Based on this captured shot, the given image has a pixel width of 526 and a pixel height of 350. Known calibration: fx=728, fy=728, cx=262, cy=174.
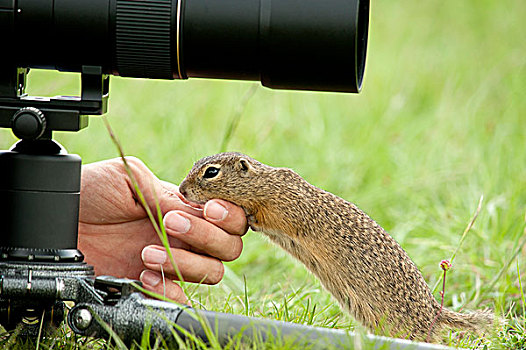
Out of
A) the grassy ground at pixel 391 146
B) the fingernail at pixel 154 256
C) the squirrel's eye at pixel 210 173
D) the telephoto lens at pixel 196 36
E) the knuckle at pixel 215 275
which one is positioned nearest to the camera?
the telephoto lens at pixel 196 36

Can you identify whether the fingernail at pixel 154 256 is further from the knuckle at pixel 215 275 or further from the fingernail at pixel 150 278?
the knuckle at pixel 215 275

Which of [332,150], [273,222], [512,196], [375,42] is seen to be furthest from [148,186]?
[375,42]

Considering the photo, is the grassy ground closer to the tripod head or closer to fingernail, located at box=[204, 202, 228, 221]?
fingernail, located at box=[204, 202, 228, 221]

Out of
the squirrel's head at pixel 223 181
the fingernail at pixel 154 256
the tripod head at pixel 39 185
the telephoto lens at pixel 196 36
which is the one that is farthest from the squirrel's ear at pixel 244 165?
the tripod head at pixel 39 185

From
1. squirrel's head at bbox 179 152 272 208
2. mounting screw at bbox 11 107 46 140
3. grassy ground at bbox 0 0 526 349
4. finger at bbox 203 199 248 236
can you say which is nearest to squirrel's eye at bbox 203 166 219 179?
squirrel's head at bbox 179 152 272 208

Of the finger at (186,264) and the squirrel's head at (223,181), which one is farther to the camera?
the squirrel's head at (223,181)

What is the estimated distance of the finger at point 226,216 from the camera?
81.4 inches

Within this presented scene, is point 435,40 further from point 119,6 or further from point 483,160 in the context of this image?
point 119,6

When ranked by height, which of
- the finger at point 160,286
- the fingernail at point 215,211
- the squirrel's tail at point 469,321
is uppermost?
the fingernail at point 215,211

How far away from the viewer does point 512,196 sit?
3.58 metres

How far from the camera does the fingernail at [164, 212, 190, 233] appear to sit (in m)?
2.04

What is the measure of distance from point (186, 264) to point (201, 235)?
0.10 metres

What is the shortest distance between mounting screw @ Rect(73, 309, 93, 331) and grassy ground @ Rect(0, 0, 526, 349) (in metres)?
0.68

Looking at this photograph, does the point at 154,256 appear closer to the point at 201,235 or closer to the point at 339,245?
the point at 201,235
